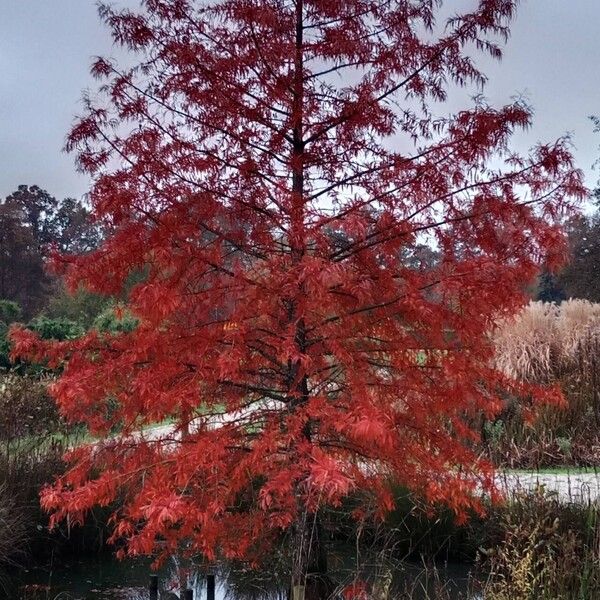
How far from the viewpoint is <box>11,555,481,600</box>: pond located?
19.1 ft

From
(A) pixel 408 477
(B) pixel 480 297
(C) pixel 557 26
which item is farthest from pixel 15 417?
(C) pixel 557 26

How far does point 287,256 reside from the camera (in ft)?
14.6

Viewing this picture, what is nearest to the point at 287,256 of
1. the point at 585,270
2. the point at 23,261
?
the point at 585,270

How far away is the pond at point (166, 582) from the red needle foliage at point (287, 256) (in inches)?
41.8

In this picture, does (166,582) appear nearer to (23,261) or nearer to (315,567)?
(315,567)

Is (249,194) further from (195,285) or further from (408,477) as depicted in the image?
(408,477)

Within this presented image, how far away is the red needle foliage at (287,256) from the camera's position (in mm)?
4148

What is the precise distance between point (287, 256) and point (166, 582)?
3191 mm

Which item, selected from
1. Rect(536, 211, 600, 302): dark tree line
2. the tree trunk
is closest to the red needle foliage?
the tree trunk

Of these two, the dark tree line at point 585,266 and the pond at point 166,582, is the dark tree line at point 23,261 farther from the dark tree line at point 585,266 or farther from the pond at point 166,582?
the pond at point 166,582

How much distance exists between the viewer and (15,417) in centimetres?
743

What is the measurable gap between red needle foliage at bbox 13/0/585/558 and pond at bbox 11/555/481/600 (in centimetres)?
106

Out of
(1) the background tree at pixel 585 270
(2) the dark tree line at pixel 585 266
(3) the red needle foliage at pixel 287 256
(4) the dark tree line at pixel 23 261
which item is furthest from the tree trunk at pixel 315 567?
(4) the dark tree line at pixel 23 261

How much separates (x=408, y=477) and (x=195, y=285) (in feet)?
5.44
